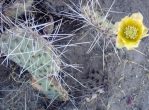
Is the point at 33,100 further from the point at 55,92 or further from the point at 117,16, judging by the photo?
the point at 117,16

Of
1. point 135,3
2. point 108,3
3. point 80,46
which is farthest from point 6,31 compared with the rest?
point 135,3

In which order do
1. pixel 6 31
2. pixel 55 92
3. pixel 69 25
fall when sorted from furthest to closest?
pixel 69 25
pixel 55 92
pixel 6 31

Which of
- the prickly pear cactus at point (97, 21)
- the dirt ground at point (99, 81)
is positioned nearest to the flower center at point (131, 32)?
the prickly pear cactus at point (97, 21)

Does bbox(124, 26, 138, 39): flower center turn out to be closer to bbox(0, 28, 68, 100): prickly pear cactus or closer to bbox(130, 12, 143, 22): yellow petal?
bbox(130, 12, 143, 22): yellow petal

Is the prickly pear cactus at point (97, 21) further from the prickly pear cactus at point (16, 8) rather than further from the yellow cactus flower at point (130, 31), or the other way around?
the prickly pear cactus at point (16, 8)

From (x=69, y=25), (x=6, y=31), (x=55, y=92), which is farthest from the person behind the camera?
(x=69, y=25)

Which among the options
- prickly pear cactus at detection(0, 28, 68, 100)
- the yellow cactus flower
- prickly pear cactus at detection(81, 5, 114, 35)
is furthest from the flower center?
prickly pear cactus at detection(0, 28, 68, 100)
